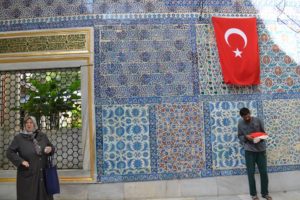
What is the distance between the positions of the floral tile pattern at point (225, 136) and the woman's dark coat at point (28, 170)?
115 inches

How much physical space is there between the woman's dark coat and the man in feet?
9.84

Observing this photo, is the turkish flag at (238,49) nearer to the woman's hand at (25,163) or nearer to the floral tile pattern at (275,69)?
the floral tile pattern at (275,69)

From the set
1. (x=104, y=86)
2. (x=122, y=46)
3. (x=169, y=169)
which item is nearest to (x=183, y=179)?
(x=169, y=169)

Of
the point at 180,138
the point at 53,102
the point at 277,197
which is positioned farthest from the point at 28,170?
the point at 277,197

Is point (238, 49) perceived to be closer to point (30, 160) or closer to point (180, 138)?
point (180, 138)

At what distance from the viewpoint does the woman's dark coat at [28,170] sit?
438 cm

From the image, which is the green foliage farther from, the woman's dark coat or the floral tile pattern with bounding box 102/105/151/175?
the woman's dark coat

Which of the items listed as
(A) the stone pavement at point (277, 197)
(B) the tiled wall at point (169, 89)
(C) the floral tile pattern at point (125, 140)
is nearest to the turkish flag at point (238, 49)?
(B) the tiled wall at point (169, 89)

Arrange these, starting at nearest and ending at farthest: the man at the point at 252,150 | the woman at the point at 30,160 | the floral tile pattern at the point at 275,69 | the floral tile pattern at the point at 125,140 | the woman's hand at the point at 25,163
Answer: the woman's hand at the point at 25,163
the woman at the point at 30,160
the man at the point at 252,150
the floral tile pattern at the point at 125,140
the floral tile pattern at the point at 275,69

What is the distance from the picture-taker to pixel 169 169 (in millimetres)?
5770

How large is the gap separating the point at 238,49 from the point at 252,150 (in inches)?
75.8

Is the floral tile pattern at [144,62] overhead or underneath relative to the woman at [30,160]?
overhead

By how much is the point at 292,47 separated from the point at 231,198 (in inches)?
120

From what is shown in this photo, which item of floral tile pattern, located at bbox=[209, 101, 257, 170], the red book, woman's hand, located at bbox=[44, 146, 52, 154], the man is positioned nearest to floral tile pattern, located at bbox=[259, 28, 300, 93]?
floral tile pattern, located at bbox=[209, 101, 257, 170]
